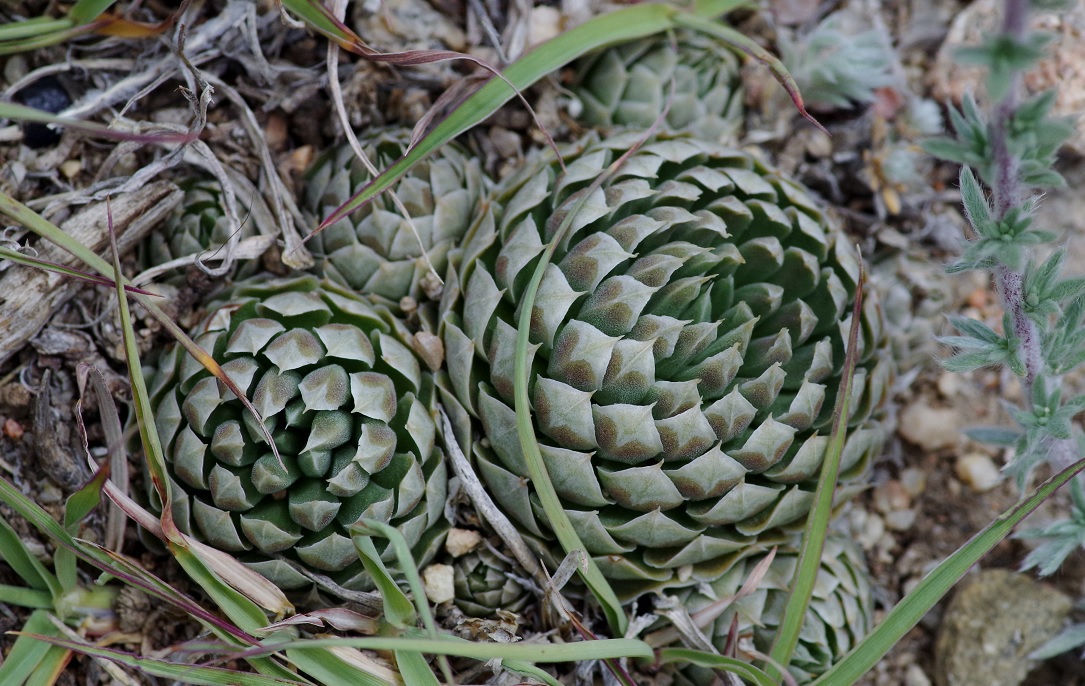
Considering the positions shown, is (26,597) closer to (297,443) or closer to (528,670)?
(297,443)

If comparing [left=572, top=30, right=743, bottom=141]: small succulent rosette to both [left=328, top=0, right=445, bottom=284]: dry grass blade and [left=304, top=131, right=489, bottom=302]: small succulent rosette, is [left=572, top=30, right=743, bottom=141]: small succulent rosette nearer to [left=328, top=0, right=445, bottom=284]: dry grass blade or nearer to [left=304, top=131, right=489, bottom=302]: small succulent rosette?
[left=304, top=131, right=489, bottom=302]: small succulent rosette

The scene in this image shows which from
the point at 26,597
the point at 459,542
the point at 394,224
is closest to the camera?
the point at 26,597

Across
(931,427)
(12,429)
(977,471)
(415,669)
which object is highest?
(12,429)

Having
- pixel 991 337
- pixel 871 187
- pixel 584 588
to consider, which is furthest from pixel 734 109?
pixel 584 588

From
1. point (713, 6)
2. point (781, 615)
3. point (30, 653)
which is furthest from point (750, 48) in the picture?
point (30, 653)

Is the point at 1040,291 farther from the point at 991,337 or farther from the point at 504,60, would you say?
the point at 504,60

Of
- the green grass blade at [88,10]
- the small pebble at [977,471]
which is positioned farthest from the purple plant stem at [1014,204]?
the green grass blade at [88,10]

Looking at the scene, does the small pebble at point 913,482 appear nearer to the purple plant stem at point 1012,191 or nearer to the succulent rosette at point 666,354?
the succulent rosette at point 666,354
